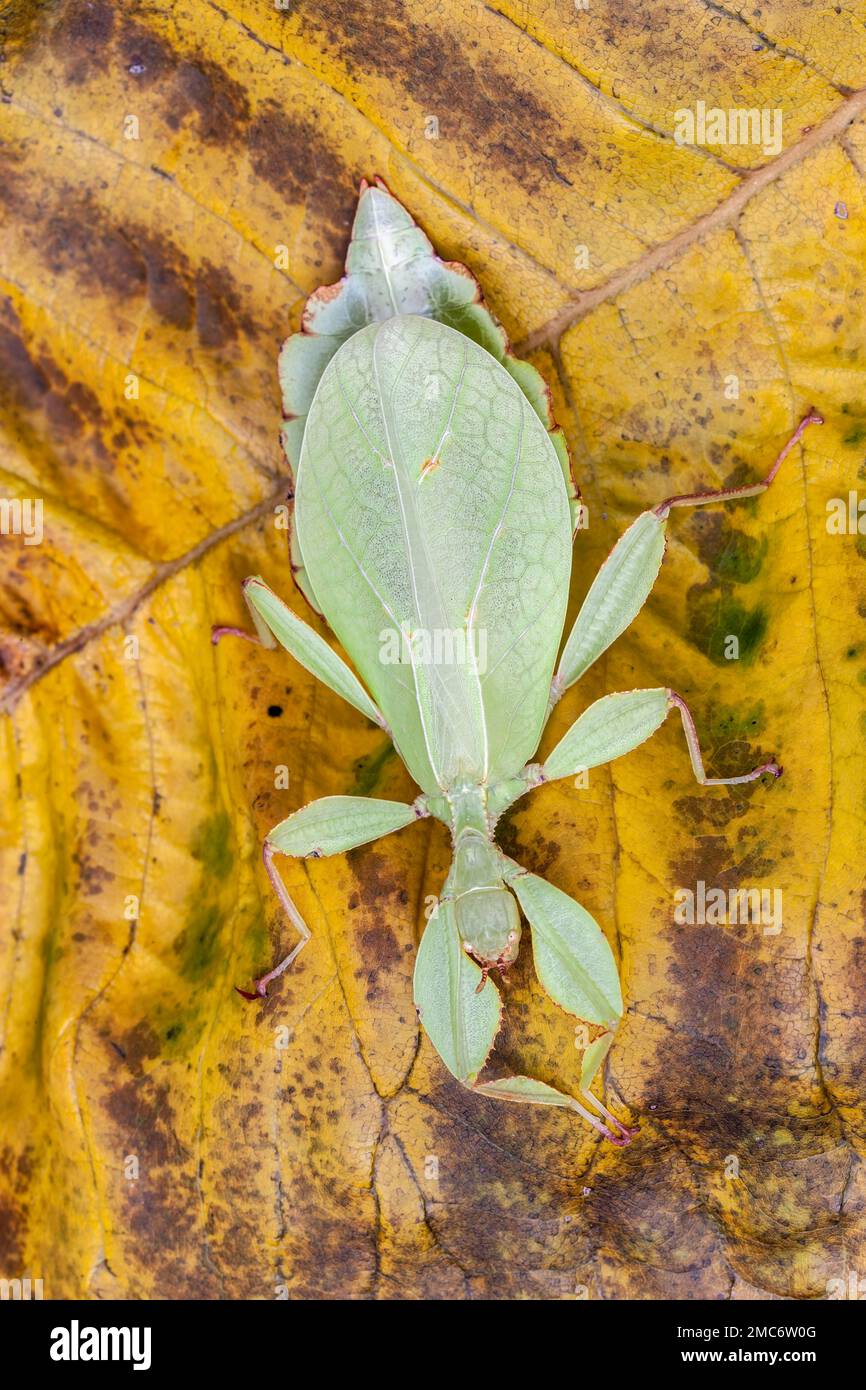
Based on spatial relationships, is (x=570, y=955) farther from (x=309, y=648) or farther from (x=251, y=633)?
(x=251, y=633)

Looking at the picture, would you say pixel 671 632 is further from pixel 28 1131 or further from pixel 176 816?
pixel 28 1131

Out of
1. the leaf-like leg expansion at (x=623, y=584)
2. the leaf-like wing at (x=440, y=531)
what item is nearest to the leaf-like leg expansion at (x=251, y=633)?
the leaf-like wing at (x=440, y=531)

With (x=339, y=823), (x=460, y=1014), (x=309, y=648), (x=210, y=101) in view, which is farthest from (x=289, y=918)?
(x=210, y=101)

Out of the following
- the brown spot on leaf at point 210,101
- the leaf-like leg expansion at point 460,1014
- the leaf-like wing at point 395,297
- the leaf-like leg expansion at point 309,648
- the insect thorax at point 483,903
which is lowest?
the leaf-like leg expansion at point 460,1014

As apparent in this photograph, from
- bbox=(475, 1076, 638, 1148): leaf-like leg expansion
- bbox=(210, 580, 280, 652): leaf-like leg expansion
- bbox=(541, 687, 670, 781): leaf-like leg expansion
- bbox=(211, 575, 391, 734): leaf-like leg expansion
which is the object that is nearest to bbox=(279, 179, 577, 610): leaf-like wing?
bbox=(211, 575, 391, 734): leaf-like leg expansion

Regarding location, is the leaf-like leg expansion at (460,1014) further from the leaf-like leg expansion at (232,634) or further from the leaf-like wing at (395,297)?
the leaf-like wing at (395,297)

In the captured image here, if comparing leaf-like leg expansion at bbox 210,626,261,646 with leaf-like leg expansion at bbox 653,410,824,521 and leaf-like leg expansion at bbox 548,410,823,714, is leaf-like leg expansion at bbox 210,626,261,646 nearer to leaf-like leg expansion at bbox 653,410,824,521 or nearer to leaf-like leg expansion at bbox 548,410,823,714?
leaf-like leg expansion at bbox 548,410,823,714
